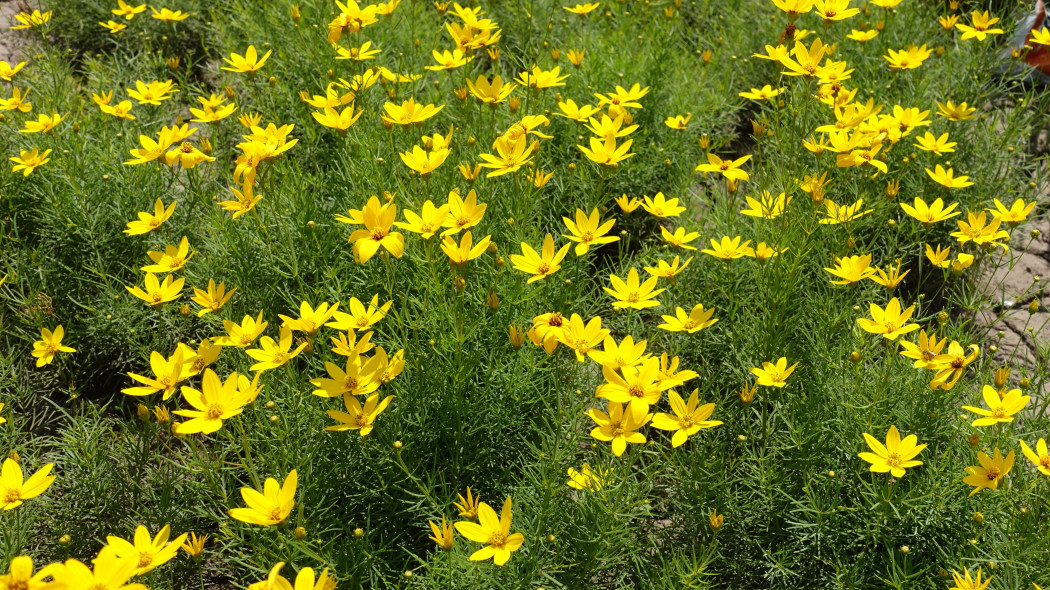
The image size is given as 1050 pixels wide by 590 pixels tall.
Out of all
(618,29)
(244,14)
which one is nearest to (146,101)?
(244,14)

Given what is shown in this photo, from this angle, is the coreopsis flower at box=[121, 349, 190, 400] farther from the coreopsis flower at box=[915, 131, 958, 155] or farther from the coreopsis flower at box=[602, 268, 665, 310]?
the coreopsis flower at box=[915, 131, 958, 155]

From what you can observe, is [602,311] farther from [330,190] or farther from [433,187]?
[330,190]

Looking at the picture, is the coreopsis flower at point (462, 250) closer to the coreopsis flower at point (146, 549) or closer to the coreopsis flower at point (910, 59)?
the coreopsis flower at point (146, 549)

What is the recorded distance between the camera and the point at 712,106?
3736mm

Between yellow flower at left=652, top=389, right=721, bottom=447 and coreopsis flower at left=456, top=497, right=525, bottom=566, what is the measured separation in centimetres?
43

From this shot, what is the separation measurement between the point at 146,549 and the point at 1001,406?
81.2 inches

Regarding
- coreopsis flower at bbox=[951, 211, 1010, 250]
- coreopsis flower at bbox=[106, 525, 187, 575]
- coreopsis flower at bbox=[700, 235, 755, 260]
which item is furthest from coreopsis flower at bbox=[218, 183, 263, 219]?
coreopsis flower at bbox=[951, 211, 1010, 250]

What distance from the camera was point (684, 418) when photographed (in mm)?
1880

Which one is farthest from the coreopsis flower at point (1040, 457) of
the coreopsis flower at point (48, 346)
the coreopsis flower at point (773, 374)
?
the coreopsis flower at point (48, 346)

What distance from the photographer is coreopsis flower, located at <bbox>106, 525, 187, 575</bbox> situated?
150cm

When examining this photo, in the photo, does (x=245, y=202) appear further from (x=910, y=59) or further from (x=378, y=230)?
(x=910, y=59)

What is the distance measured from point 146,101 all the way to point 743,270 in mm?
2536

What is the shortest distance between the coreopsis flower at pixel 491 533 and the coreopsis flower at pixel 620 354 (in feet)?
1.28

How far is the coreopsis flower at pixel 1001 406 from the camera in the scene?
1871 millimetres
